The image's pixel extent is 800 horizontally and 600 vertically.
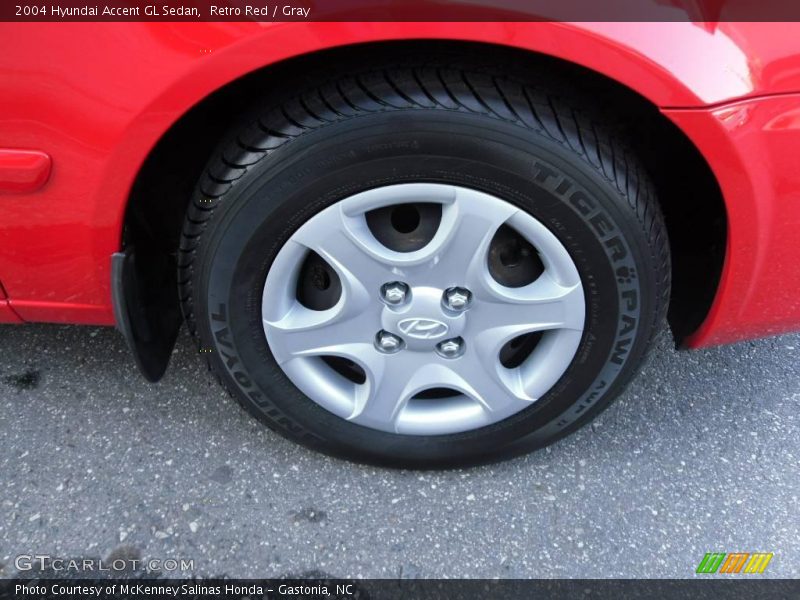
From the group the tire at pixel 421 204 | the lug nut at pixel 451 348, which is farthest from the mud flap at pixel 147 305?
the lug nut at pixel 451 348

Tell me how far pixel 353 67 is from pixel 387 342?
0.57 meters

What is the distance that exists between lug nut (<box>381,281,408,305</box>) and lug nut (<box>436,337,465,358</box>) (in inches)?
6.1

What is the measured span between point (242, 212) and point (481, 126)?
477 mm

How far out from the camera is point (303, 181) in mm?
1289

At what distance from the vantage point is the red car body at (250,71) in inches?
44.9

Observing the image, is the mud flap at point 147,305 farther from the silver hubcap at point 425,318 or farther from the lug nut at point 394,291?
the lug nut at point 394,291

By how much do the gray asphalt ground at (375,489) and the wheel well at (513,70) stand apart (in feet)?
1.14

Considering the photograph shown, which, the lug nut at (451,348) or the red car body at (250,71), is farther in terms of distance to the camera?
the lug nut at (451,348)

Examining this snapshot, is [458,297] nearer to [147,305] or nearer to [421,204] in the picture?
[421,204]

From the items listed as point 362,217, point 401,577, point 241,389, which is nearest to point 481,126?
point 362,217

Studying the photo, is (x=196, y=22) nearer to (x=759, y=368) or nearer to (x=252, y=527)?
(x=252, y=527)

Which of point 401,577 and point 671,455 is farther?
point 671,455

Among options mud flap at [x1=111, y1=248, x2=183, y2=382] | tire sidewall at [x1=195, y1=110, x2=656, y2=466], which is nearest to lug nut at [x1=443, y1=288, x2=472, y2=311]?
tire sidewall at [x1=195, y1=110, x2=656, y2=466]

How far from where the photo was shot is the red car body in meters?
1.14
